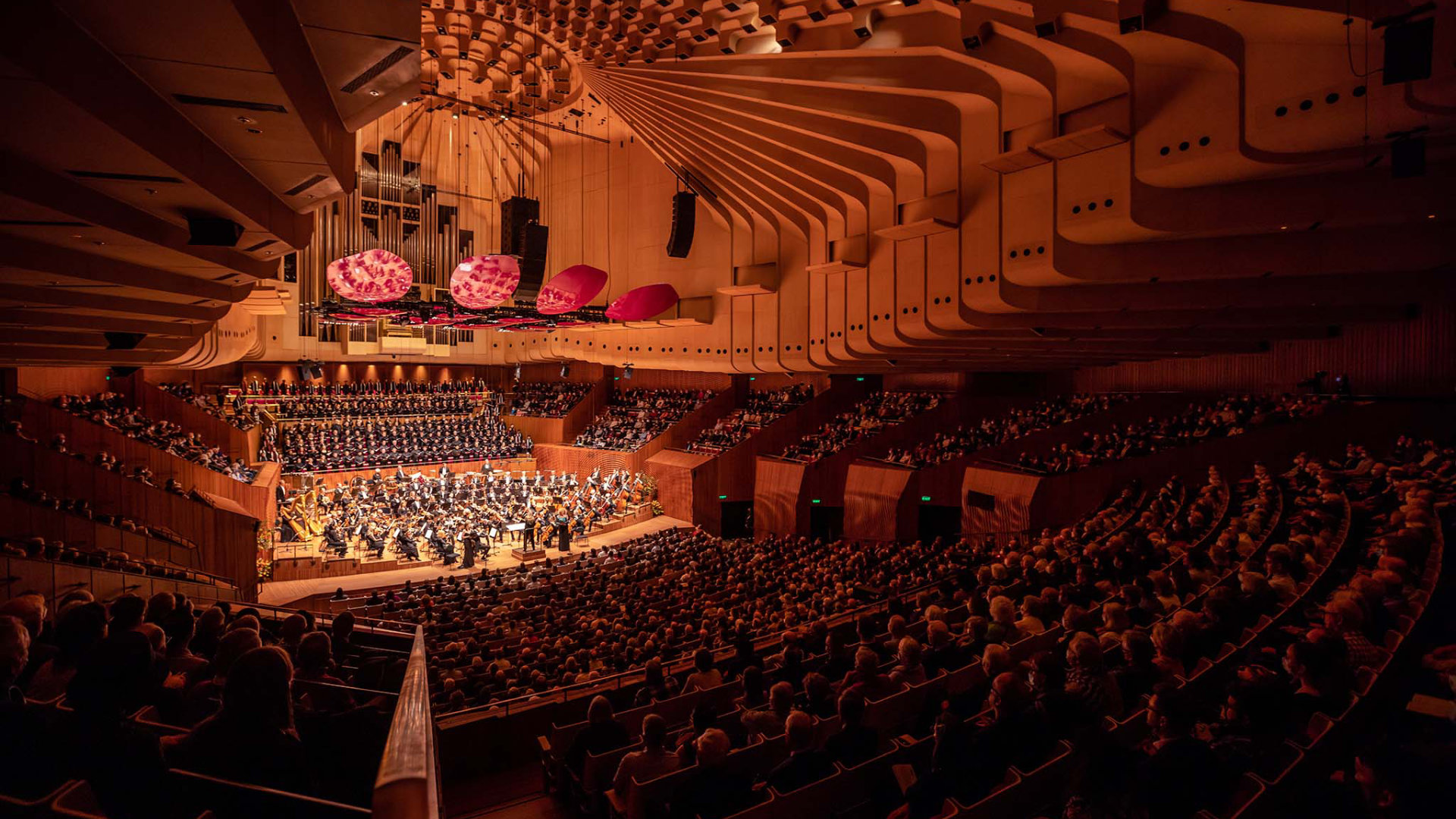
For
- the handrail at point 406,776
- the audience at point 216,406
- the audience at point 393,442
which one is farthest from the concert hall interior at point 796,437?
the audience at point 393,442

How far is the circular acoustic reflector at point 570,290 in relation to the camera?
1109 centimetres

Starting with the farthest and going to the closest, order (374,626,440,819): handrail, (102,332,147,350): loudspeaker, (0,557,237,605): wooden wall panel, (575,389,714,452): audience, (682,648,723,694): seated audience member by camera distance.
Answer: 1. (575,389,714,452): audience
2. (102,332,147,350): loudspeaker
3. (0,557,237,605): wooden wall panel
4. (682,648,723,694): seated audience member
5. (374,626,440,819): handrail

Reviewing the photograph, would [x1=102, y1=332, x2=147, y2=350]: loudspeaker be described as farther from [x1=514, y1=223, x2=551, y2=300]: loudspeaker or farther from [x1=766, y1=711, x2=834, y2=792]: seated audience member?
[x1=766, y1=711, x2=834, y2=792]: seated audience member

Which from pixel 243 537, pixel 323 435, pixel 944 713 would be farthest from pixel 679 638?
pixel 323 435

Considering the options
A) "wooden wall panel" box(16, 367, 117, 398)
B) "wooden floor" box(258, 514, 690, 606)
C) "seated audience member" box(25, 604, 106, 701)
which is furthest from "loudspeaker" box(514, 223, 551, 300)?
"seated audience member" box(25, 604, 106, 701)

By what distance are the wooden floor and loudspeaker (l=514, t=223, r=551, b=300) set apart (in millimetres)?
5825

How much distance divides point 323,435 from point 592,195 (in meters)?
11.1

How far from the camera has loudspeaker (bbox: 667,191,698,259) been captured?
54.8ft

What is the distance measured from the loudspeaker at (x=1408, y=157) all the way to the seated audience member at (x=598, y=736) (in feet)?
17.9

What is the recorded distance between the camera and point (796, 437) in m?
18.8

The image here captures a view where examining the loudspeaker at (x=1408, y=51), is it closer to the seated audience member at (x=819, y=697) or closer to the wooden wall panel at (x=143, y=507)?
the seated audience member at (x=819, y=697)

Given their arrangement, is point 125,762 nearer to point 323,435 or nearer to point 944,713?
point 944,713

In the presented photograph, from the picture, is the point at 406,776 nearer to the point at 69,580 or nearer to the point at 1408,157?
the point at 1408,157

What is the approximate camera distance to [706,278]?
17375 mm
